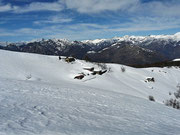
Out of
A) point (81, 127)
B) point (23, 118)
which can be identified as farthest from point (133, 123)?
point (23, 118)

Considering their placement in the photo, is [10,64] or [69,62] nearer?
[10,64]

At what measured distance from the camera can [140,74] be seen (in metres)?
44.5

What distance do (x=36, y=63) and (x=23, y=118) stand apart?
95.0 feet

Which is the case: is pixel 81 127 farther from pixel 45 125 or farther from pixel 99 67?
pixel 99 67

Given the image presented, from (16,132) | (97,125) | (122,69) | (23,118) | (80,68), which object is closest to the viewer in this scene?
(16,132)

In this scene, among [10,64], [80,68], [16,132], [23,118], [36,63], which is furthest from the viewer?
[80,68]

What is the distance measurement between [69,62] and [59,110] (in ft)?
104

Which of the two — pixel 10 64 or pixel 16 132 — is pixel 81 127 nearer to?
pixel 16 132

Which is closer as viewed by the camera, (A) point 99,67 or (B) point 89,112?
(B) point 89,112

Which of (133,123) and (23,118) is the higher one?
(23,118)

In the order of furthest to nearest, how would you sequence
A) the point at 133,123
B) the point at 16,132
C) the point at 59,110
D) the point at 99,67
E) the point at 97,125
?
the point at 99,67 → the point at 59,110 → the point at 133,123 → the point at 97,125 → the point at 16,132

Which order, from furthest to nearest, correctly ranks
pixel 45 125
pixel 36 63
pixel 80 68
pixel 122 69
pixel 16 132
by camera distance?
1. pixel 122 69
2. pixel 80 68
3. pixel 36 63
4. pixel 45 125
5. pixel 16 132

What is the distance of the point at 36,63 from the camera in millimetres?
33812

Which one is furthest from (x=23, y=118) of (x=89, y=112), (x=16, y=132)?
(x=89, y=112)
